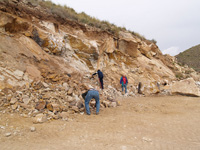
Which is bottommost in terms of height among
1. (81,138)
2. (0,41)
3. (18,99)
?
(81,138)

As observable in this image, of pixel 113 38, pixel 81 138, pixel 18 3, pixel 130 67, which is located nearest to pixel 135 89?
pixel 130 67

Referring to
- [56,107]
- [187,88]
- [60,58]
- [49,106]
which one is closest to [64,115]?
[56,107]

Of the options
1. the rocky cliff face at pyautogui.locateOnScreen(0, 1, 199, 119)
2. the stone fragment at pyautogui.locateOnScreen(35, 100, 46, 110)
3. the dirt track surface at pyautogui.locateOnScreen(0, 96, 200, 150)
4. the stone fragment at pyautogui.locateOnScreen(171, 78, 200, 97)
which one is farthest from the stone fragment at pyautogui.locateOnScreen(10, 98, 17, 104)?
the stone fragment at pyautogui.locateOnScreen(171, 78, 200, 97)

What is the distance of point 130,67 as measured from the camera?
404 inches

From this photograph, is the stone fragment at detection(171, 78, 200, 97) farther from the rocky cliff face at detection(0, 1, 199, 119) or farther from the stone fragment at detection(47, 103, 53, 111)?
the stone fragment at detection(47, 103, 53, 111)

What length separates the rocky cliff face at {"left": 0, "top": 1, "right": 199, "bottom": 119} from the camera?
4.61 metres

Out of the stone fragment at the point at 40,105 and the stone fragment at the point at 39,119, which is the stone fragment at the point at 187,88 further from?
the stone fragment at the point at 39,119

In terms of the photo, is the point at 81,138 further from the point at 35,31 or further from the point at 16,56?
the point at 35,31

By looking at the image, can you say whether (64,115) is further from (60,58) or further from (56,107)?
(60,58)

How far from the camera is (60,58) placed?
7.04 m

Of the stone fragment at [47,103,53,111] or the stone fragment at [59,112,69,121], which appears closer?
the stone fragment at [59,112,69,121]

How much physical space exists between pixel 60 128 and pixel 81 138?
0.72 meters

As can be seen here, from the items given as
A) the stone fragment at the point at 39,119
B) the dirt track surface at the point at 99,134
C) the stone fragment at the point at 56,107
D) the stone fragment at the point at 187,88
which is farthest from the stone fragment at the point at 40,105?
the stone fragment at the point at 187,88

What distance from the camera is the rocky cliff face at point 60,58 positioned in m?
4.61
